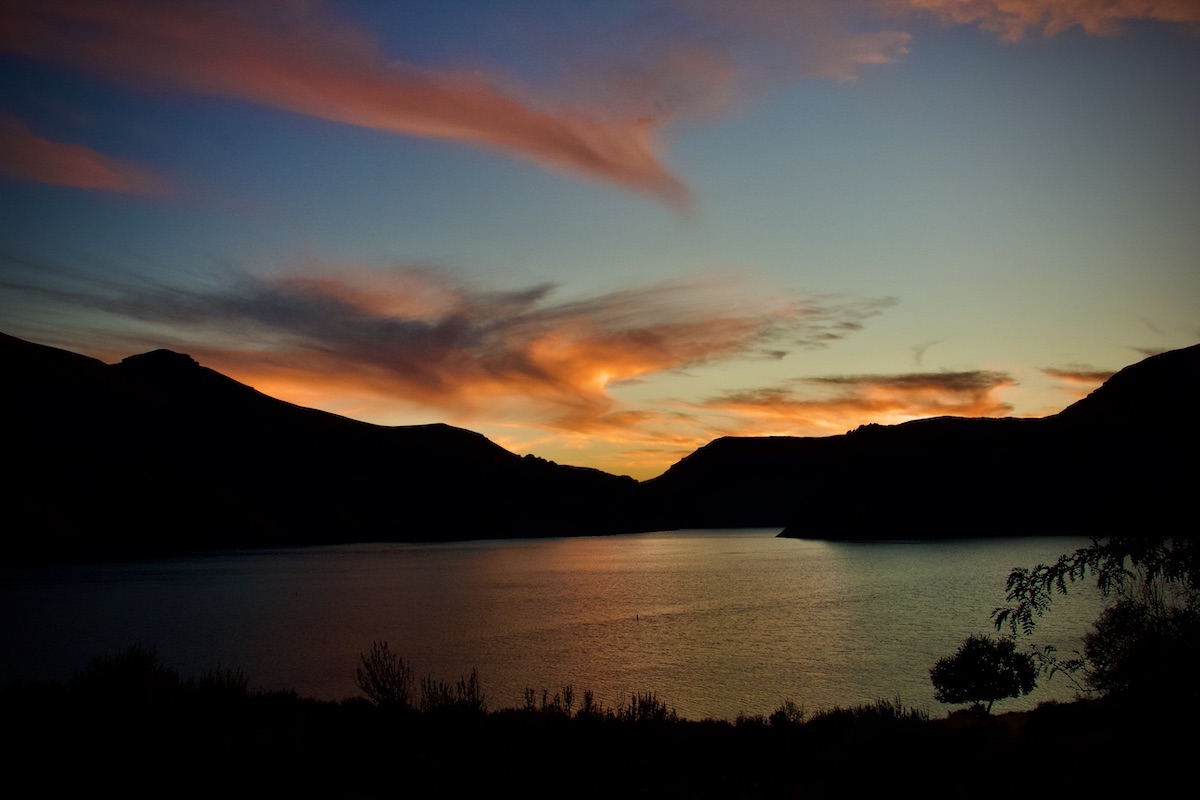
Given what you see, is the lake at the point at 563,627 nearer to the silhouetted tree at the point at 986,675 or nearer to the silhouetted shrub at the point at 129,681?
the silhouetted tree at the point at 986,675

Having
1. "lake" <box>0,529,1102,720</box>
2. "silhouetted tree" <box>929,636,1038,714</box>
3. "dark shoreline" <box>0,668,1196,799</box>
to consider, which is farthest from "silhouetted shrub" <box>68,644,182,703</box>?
"silhouetted tree" <box>929,636,1038,714</box>

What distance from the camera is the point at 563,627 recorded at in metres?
72.3

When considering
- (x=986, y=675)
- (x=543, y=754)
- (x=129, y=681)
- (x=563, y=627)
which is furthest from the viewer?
(x=563, y=627)

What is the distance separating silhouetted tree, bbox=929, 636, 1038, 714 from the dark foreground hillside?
15.4 metres

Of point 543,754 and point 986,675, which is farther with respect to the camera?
point 986,675

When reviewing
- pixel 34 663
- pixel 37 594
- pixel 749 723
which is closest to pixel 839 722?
pixel 749 723

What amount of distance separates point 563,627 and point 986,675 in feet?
149

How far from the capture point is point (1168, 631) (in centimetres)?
1633

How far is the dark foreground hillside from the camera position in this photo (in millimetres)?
11875

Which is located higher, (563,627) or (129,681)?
(129,681)

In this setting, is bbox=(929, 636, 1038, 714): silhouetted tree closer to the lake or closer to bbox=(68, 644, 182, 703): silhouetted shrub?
the lake

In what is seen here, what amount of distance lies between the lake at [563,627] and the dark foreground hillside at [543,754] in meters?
21.6

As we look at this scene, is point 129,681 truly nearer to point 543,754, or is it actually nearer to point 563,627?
point 543,754

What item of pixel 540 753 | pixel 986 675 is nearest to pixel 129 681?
pixel 540 753
